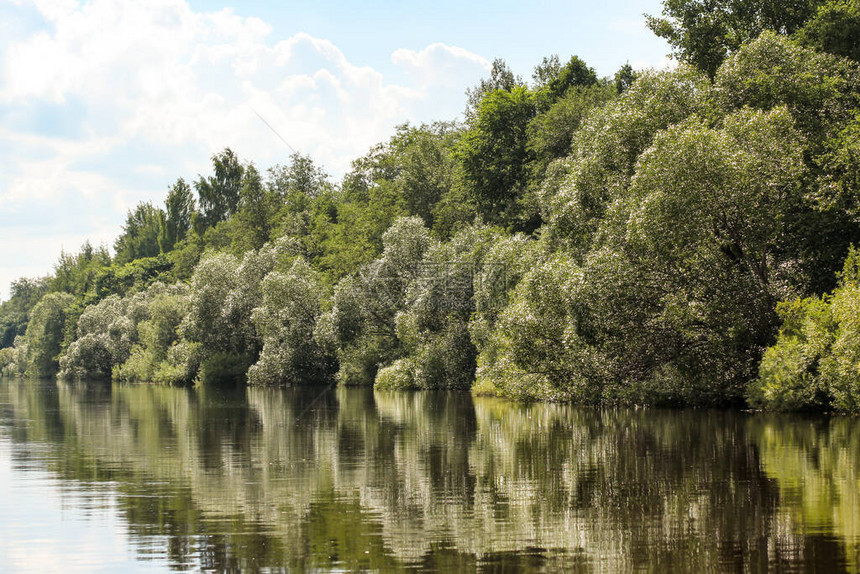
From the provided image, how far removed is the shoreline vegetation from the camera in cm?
3244

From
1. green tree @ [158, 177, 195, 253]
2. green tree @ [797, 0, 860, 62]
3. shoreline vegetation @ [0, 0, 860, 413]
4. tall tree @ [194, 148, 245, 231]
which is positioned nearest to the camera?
shoreline vegetation @ [0, 0, 860, 413]

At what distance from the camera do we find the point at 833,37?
1647 inches

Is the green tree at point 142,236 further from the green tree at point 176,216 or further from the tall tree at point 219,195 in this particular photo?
the tall tree at point 219,195

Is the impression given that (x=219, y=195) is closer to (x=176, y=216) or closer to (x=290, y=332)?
(x=176, y=216)

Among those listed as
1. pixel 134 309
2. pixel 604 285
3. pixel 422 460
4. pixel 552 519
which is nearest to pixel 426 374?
pixel 604 285

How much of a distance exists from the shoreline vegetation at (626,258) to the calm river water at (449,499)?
5363 mm

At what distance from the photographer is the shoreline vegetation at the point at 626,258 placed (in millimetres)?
32438

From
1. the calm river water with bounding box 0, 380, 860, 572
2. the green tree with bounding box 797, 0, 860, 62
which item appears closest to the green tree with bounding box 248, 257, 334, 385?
the calm river water with bounding box 0, 380, 860, 572

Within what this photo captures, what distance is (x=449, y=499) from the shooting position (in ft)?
49.9

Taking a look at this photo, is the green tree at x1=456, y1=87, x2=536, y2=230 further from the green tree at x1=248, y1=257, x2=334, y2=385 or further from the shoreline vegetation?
the green tree at x1=248, y1=257, x2=334, y2=385

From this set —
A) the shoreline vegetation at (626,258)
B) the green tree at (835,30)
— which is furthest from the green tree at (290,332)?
the green tree at (835,30)

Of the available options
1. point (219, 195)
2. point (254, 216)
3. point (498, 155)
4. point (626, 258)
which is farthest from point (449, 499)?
point (219, 195)

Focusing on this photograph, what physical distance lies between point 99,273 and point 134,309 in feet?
159

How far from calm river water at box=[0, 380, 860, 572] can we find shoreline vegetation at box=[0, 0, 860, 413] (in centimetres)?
536
